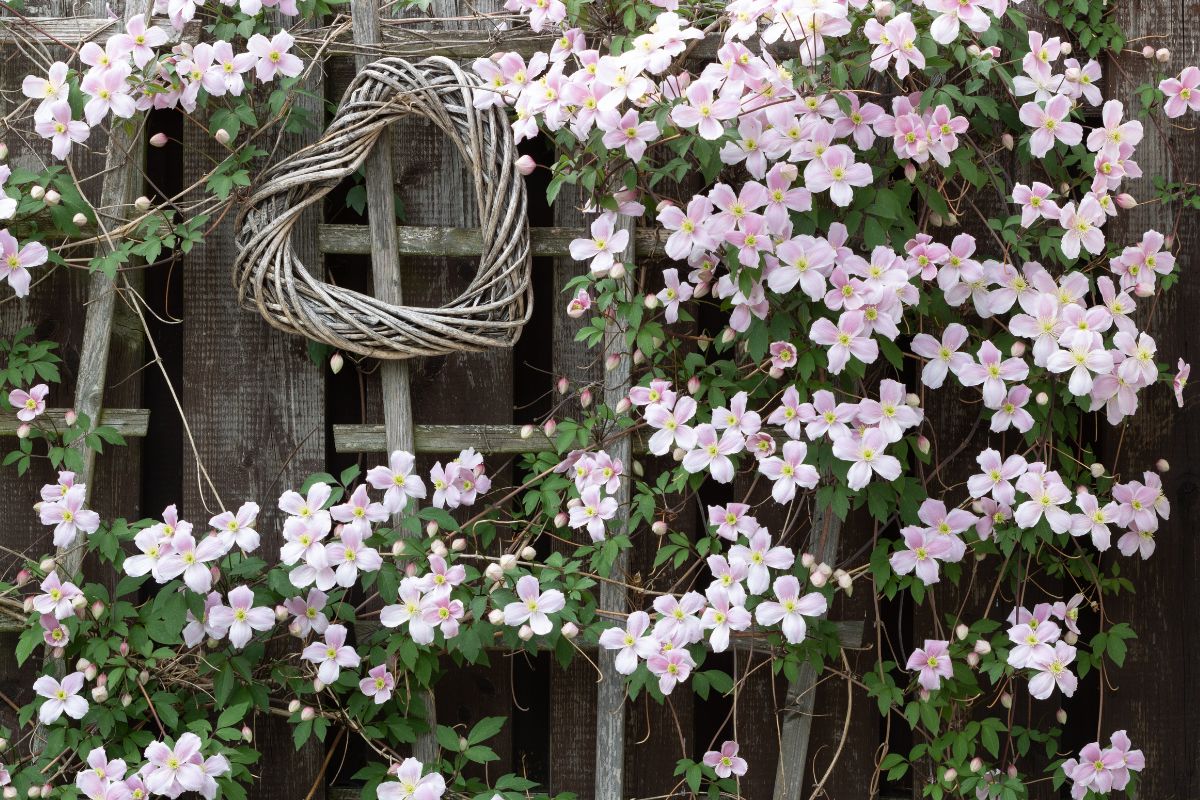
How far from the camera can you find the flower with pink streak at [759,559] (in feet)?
5.73

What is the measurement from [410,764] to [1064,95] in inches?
59.3

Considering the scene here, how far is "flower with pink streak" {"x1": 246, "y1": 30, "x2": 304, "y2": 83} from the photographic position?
71.0 inches

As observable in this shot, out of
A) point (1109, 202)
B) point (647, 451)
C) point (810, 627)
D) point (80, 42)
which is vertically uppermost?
point (80, 42)

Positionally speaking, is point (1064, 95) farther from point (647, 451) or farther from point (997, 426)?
point (647, 451)

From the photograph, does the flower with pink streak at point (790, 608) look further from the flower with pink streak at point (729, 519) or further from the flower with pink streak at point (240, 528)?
the flower with pink streak at point (240, 528)

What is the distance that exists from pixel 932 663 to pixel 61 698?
1.42 m

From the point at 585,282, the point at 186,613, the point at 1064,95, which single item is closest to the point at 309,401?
the point at 186,613

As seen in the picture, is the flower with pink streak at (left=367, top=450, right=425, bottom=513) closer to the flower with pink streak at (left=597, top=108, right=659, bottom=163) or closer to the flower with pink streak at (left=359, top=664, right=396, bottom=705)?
the flower with pink streak at (left=359, top=664, right=396, bottom=705)

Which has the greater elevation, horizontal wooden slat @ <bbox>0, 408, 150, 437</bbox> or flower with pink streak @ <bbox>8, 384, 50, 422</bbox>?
flower with pink streak @ <bbox>8, 384, 50, 422</bbox>

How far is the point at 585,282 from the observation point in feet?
6.03

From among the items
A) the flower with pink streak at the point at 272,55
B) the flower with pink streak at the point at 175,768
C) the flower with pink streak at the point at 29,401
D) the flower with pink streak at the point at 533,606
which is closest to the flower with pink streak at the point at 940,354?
the flower with pink streak at the point at 533,606

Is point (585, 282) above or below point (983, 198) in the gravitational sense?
below

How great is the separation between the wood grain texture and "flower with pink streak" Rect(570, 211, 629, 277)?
0.93 m

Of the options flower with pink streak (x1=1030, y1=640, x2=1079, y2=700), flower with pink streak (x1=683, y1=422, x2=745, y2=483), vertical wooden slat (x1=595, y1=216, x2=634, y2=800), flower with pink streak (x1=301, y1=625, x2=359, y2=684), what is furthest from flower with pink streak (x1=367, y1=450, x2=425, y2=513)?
flower with pink streak (x1=1030, y1=640, x2=1079, y2=700)
